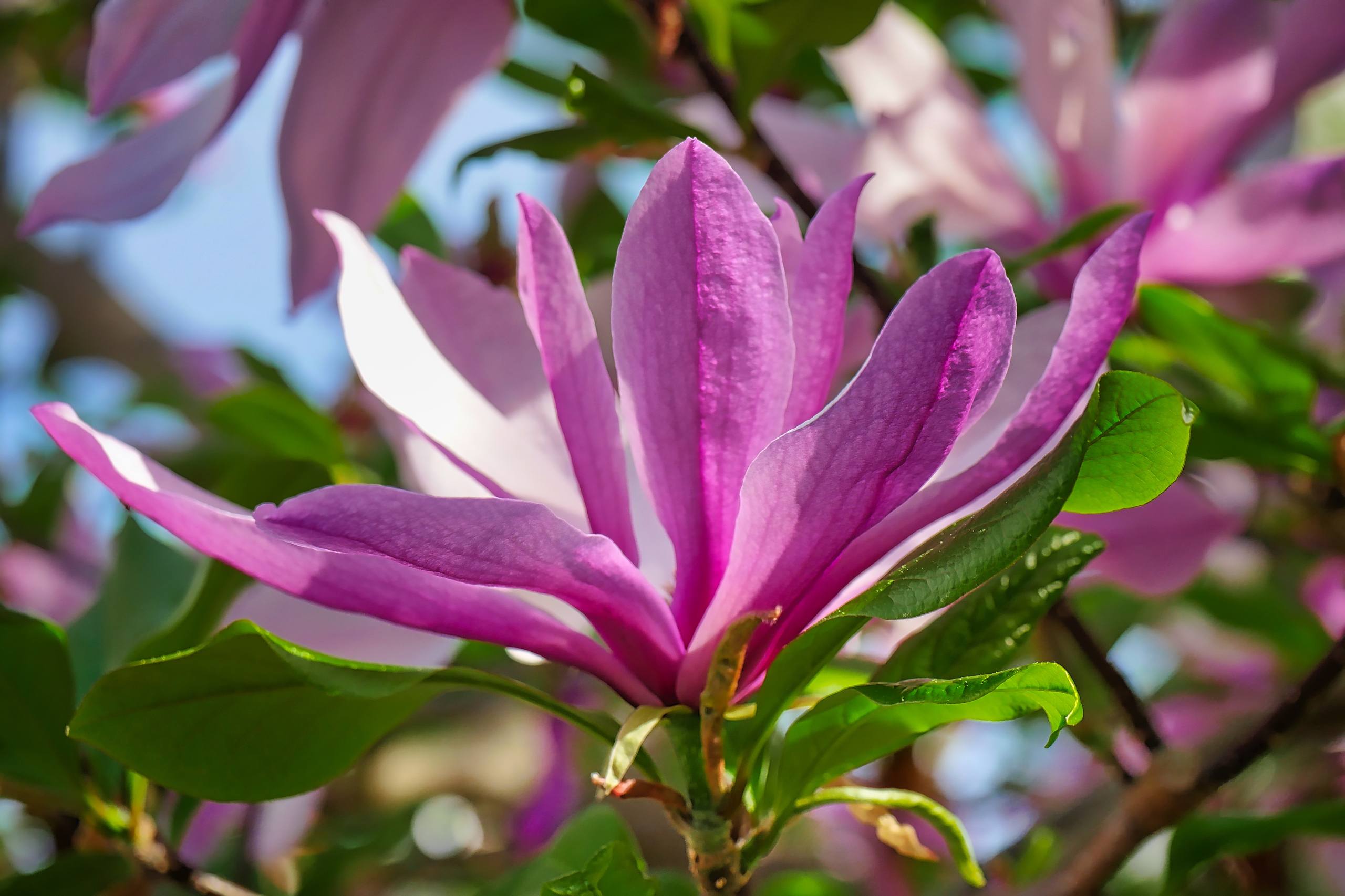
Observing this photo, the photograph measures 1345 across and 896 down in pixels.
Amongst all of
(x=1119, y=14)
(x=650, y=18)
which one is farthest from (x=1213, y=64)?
(x=1119, y=14)

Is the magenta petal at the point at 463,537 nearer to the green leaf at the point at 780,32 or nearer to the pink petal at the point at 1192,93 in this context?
the green leaf at the point at 780,32

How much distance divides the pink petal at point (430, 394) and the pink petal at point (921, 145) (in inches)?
15.0

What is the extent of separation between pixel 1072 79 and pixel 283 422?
62cm

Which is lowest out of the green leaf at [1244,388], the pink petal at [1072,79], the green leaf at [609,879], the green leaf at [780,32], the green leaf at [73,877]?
the green leaf at [73,877]

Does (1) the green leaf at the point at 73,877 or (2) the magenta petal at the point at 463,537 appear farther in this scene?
(1) the green leaf at the point at 73,877

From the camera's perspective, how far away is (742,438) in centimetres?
42

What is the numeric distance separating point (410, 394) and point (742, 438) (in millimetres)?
131

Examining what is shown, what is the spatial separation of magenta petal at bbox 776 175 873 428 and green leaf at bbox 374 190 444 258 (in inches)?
24.3

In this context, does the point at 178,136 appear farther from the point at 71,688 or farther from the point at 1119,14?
the point at 1119,14

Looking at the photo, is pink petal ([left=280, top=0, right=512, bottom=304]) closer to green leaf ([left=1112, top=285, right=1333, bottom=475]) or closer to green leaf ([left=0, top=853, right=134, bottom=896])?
green leaf ([left=0, top=853, right=134, bottom=896])

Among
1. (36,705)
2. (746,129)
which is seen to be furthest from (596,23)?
(36,705)

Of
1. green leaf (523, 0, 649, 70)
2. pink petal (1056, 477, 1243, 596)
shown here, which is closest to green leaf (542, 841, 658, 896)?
pink petal (1056, 477, 1243, 596)

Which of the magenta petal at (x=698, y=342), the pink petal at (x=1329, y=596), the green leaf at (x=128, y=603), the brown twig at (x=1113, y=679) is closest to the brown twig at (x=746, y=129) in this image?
the brown twig at (x=1113, y=679)

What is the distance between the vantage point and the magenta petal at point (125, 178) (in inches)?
A: 24.6
